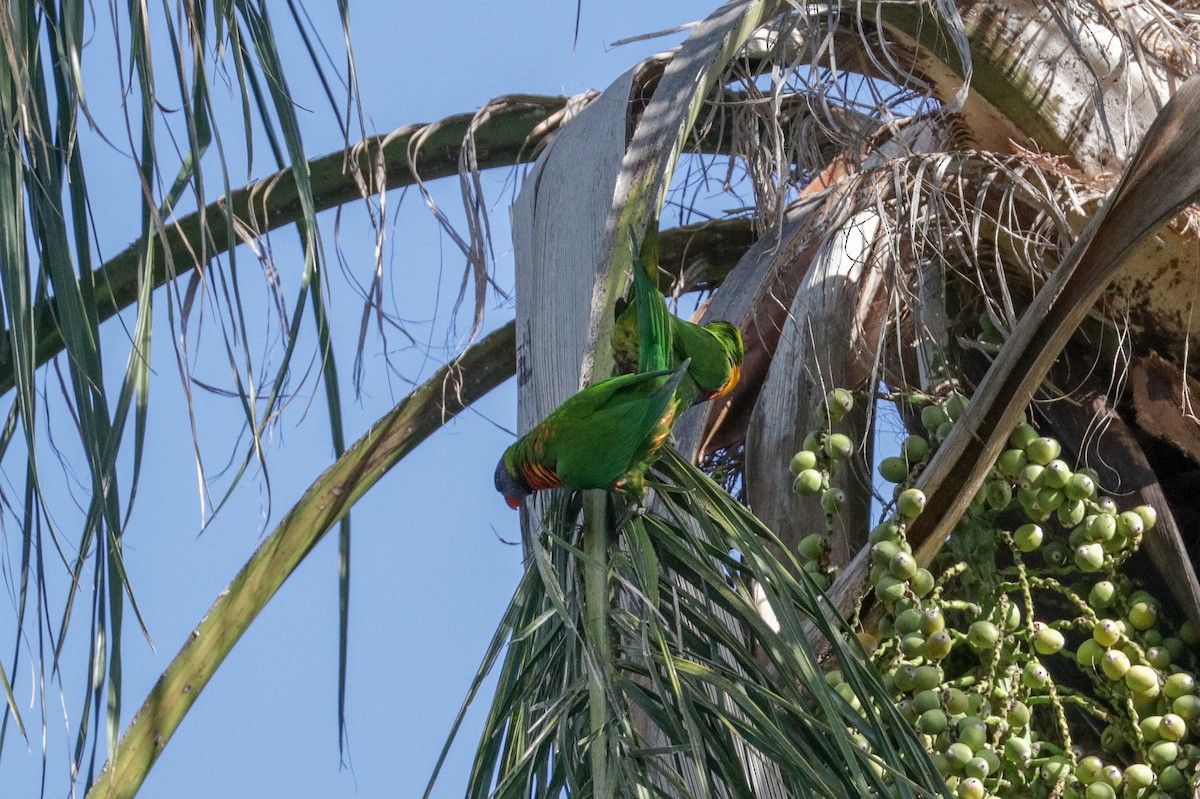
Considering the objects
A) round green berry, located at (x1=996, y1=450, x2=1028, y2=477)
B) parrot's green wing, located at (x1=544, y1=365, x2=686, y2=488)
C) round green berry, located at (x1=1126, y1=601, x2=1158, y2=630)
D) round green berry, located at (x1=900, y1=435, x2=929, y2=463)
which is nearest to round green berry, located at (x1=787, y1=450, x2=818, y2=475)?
round green berry, located at (x1=900, y1=435, x2=929, y2=463)

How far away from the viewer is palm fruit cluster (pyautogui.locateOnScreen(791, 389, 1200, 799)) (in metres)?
1.74

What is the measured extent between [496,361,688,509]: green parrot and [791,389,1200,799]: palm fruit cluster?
1.25 feet

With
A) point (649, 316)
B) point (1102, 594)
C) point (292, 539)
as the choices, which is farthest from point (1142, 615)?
point (292, 539)

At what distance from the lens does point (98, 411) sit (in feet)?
4.20

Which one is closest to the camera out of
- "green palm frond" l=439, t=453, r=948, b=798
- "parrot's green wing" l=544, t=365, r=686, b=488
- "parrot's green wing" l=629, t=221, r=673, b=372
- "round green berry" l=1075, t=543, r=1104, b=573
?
"green palm frond" l=439, t=453, r=948, b=798

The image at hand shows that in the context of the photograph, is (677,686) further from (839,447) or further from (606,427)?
(839,447)

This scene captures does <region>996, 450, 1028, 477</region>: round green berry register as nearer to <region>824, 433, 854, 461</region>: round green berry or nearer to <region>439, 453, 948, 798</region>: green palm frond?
<region>824, 433, 854, 461</region>: round green berry

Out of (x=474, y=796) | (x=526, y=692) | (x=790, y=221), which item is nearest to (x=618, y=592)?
(x=526, y=692)

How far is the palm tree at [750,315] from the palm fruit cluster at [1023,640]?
55mm

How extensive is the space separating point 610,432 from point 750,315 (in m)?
0.76

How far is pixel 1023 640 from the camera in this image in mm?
1845

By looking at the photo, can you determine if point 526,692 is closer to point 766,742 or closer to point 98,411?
point 766,742

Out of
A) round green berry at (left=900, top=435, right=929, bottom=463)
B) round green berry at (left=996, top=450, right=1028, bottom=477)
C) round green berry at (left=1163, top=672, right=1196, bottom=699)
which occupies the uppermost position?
round green berry at (left=900, top=435, right=929, bottom=463)

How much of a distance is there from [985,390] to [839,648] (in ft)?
1.92
